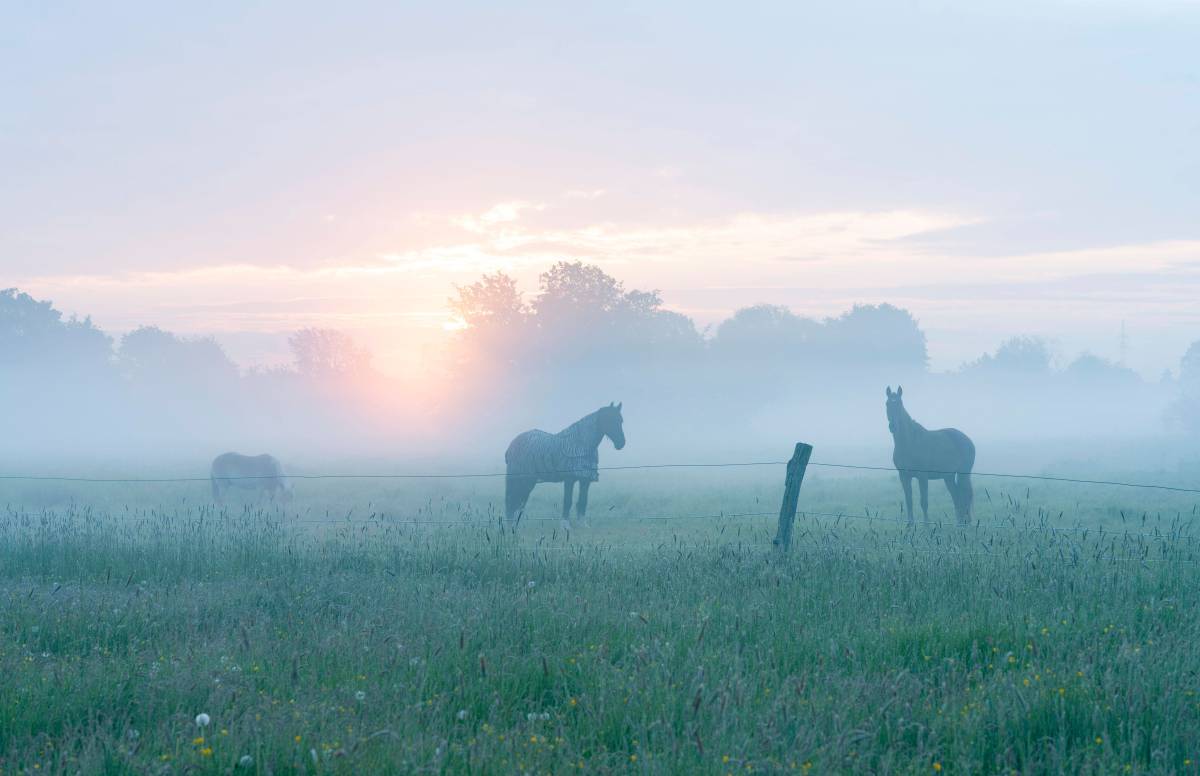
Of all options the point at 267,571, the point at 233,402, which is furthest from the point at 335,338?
the point at 267,571

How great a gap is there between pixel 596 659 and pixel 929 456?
12.5m

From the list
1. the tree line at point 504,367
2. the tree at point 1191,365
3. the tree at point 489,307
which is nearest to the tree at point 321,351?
the tree line at point 504,367

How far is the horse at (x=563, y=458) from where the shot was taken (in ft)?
53.5

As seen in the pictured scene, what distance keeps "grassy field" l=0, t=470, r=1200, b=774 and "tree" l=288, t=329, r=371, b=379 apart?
297ft

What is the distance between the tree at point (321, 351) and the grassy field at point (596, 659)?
9063cm

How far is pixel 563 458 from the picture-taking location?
16406mm

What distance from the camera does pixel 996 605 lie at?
6.58 meters

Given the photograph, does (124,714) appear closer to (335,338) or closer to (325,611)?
(325,611)

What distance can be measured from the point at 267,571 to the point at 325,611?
203 centimetres

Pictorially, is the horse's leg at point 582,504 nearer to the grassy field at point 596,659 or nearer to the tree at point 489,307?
the grassy field at point 596,659

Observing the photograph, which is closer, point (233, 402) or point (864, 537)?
point (864, 537)

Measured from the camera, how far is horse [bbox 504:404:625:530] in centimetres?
1630

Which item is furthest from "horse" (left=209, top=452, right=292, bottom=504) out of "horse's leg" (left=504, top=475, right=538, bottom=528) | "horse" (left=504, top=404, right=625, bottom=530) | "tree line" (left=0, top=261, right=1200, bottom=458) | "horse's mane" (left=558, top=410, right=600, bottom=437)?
"tree line" (left=0, top=261, right=1200, bottom=458)

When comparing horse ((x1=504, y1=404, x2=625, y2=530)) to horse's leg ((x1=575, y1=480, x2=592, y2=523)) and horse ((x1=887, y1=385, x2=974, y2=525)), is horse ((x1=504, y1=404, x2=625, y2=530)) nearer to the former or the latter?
horse's leg ((x1=575, y1=480, x2=592, y2=523))
